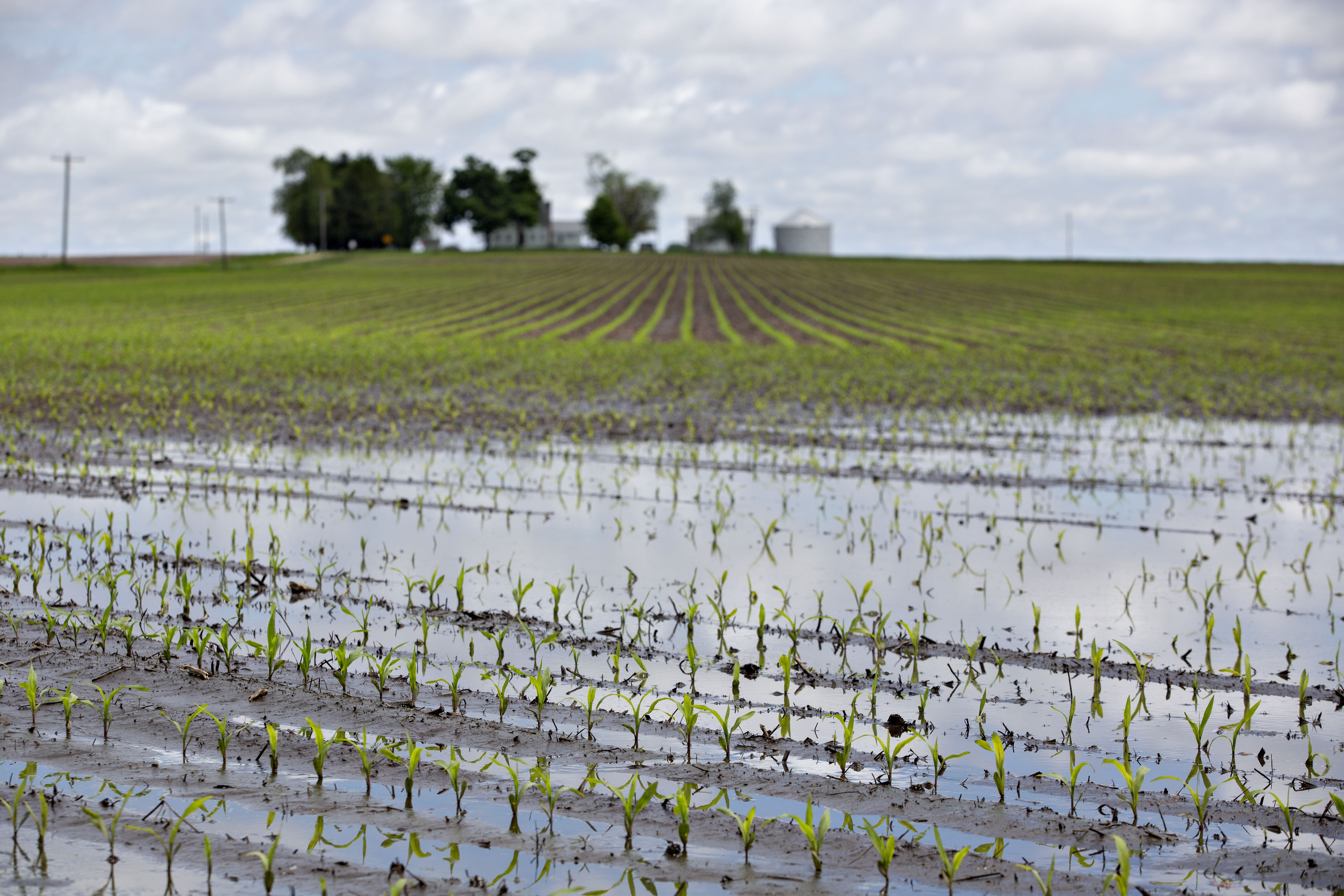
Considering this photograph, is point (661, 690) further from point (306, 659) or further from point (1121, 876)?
point (1121, 876)

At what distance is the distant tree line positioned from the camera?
11994cm

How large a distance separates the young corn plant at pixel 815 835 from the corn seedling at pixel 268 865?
171cm

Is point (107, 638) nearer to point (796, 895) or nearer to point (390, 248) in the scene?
point (796, 895)

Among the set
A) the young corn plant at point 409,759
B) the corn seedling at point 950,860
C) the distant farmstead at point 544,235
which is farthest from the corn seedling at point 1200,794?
the distant farmstead at point 544,235

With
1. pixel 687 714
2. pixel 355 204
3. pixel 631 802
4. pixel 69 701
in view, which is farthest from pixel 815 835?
pixel 355 204

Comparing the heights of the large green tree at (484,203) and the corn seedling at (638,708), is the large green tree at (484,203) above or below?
above

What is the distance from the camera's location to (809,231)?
128125 millimetres

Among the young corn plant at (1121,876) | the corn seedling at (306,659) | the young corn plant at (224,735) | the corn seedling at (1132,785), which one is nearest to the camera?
the young corn plant at (1121,876)

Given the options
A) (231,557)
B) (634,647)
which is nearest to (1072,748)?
(634,647)

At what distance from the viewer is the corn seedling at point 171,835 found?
354cm

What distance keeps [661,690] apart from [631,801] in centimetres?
151

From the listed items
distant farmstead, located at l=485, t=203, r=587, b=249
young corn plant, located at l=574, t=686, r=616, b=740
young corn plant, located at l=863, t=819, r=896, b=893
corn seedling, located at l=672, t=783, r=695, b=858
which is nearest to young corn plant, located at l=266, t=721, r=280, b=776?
young corn plant, located at l=574, t=686, r=616, b=740

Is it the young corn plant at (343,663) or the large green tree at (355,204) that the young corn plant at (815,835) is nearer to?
the young corn plant at (343,663)

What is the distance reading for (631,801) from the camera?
386 cm
